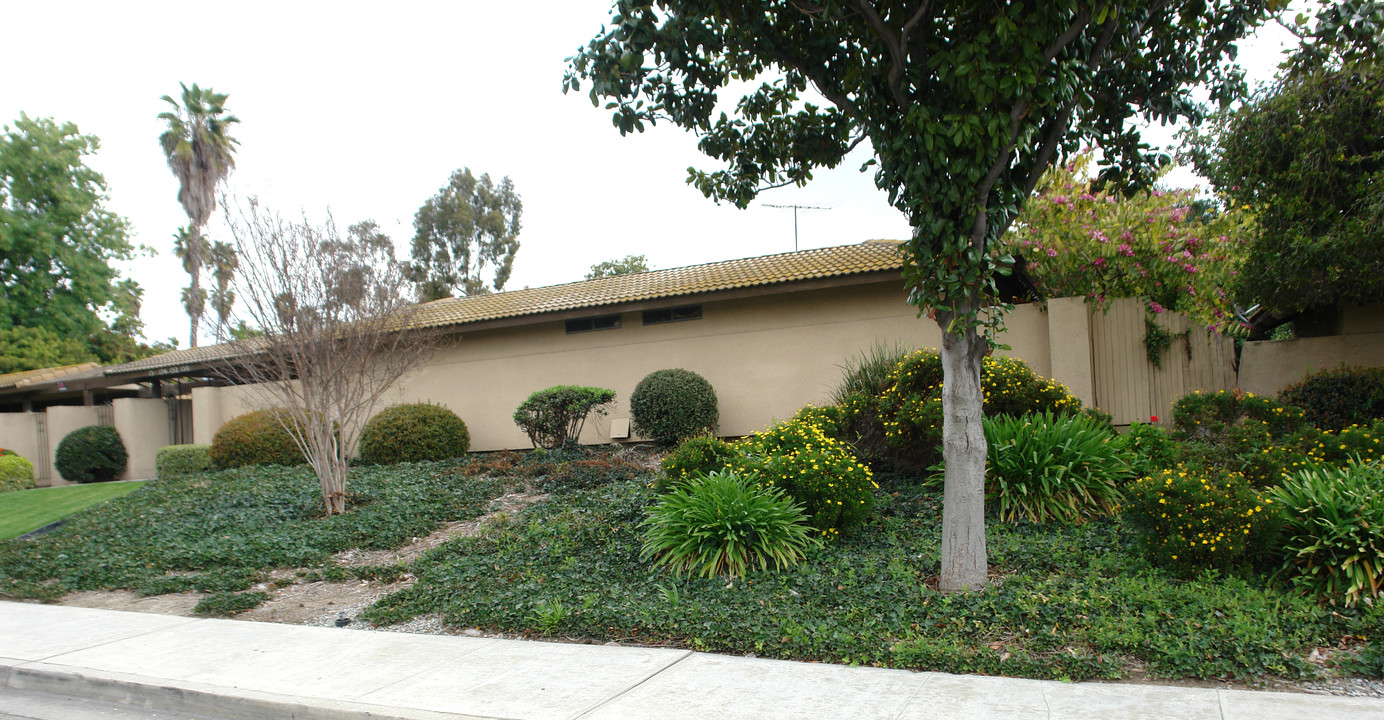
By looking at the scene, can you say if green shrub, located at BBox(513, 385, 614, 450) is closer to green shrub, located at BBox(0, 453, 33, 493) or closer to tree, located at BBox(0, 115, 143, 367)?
green shrub, located at BBox(0, 453, 33, 493)

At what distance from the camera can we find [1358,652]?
468 cm

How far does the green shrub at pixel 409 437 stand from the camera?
15.3m

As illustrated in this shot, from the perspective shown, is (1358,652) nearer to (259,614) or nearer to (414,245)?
(259,614)

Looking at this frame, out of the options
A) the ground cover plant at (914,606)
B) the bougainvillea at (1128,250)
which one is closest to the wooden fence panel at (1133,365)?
the bougainvillea at (1128,250)

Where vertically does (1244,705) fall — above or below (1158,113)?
below

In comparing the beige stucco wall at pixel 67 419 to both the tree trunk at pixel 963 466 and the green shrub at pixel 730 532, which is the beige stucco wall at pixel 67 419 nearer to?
the green shrub at pixel 730 532

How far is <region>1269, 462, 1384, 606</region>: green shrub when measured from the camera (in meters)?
5.45

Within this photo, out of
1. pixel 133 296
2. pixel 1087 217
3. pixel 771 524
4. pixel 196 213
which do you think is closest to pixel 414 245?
pixel 196 213

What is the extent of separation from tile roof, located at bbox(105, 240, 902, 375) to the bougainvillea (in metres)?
2.46

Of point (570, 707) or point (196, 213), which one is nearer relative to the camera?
point (570, 707)

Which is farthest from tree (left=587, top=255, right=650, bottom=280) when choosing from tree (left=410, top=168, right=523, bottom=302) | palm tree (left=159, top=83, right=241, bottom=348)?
palm tree (left=159, top=83, right=241, bottom=348)

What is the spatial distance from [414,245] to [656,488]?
3413 centimetres

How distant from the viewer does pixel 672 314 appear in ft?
53.1

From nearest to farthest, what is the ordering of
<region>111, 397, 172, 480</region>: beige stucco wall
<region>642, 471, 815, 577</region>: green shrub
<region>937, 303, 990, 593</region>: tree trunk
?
<region>937, 303, 990, 593</region>: tree trunk
<region>642, 471, 815, 577</region>: green shrub
<region>111, 397, 172, 480</region>: beige stucco wall
